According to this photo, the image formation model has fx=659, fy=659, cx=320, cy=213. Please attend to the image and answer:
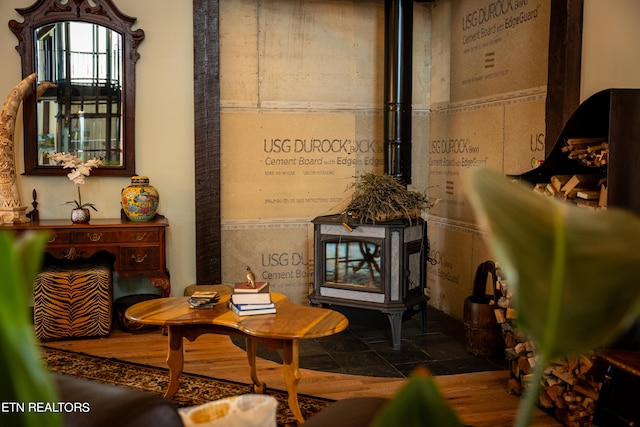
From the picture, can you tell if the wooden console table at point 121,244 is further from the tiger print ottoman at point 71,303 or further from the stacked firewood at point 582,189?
the stacked firewood at point 582,189

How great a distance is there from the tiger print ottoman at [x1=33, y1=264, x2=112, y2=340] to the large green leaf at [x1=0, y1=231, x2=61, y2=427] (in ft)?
15.7

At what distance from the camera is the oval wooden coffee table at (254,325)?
127 inches

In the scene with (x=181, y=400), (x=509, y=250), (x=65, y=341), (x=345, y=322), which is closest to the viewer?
(x=509, y=250)

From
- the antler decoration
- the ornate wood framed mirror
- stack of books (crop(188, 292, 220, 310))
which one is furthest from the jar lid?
stack of books (crop(188, 292, 220, 310))

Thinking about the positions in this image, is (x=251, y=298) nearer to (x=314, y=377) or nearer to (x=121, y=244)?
(x=314, y=377)

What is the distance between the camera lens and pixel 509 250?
16.9 inches

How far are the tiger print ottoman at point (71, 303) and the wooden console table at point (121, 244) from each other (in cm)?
15

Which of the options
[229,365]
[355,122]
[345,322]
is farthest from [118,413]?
[355,122]

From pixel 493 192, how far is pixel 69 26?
5.57 m

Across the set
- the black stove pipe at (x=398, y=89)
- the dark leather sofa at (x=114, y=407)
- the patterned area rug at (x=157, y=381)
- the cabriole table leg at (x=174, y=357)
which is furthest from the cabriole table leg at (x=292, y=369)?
the black stove pipe at (x=398, y=89)

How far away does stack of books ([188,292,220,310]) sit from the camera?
3658 mm

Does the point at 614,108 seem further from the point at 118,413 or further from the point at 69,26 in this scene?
the point at 69,26

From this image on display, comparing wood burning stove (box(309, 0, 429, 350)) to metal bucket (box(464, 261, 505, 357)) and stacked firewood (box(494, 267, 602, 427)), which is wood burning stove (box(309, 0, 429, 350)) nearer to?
metal bucket (box(464, 261, 505, 357))

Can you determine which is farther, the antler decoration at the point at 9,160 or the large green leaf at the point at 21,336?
the antler decoration at the point at 9,160
